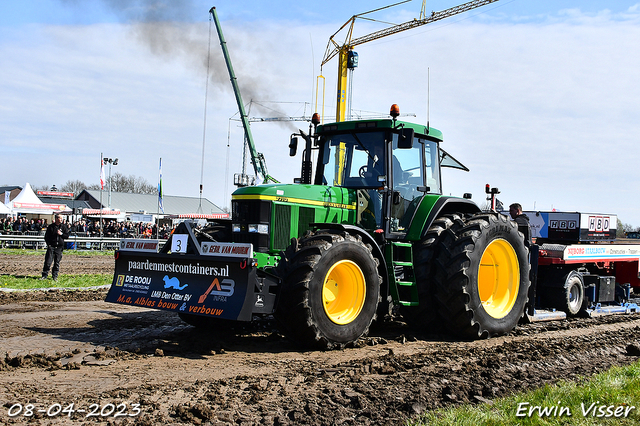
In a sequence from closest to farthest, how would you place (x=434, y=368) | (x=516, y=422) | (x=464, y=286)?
(x=516, y=422) → (x=434, y=368) → (x=464, y=286)

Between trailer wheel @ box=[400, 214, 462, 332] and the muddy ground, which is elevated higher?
trailer wheel @ box=[400, 214, 462, 332]

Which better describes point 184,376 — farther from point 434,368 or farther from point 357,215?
point 357,215

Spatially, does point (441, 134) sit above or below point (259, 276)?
above

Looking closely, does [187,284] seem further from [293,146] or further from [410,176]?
[410,176]

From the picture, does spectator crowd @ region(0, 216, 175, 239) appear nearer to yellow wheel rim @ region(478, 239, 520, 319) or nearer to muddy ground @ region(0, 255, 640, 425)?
muddy ground @ region(0, 255, 640, 425)

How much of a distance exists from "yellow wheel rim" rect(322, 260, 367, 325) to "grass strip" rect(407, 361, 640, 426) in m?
2.34

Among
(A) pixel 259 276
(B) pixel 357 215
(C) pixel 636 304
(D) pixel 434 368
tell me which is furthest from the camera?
(C) pixel 636 304

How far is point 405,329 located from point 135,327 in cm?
389

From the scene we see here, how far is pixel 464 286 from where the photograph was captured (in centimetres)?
732

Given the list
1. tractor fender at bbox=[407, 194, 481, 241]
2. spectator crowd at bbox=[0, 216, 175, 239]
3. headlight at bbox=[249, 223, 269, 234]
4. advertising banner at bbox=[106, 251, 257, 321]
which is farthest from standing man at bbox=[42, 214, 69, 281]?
spectator crowd at bbox=[0, 216, 175, 239]

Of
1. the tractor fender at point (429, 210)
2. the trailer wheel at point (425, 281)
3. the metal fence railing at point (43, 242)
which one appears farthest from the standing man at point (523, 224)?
the metal fence railing at point (43, 242)

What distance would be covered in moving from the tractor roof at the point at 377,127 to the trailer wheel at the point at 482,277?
1.46 meters

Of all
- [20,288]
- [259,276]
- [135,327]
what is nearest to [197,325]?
[135,327]

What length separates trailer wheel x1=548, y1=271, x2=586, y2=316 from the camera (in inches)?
388
